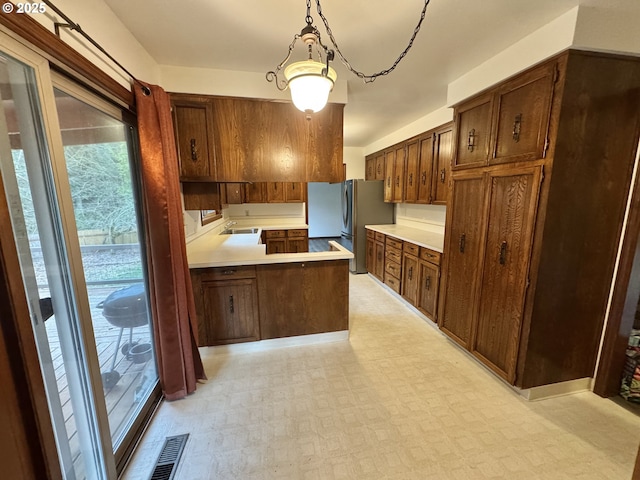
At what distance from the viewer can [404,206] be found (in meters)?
4.62

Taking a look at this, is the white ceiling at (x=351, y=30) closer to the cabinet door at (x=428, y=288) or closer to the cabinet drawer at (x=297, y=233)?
the cabinet door at (x=428, y=288)

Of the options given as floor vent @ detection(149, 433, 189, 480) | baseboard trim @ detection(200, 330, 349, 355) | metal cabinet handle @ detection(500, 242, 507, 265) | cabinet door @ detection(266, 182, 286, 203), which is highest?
cabinet door @ detection(266, 182, 286, 203)

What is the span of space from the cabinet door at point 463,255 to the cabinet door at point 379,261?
4.96 ft

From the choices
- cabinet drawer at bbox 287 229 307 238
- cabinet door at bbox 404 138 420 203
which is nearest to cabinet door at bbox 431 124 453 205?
cabinet door at bbox 404 138 420 203

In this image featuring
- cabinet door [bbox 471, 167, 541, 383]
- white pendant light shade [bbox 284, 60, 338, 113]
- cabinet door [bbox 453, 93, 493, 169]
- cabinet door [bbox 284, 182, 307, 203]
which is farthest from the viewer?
cabinet door [bbox 284, 182, 307, 203]

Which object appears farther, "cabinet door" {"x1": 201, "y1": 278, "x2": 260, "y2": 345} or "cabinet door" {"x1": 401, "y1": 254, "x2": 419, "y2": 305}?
"cabinet door" {"x1": 401, "y1": 254, "x2": 419, "y2": 305}

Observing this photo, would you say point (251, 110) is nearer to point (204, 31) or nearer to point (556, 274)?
point (204, 31)

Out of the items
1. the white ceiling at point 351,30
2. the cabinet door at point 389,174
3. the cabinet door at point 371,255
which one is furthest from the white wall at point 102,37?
the cabinet door at point 371,255

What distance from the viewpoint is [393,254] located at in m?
3.87

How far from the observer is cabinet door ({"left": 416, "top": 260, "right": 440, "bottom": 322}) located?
115 inches

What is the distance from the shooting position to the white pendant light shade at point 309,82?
1.28 metres

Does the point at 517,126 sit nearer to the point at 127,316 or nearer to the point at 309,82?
the point at 309,82

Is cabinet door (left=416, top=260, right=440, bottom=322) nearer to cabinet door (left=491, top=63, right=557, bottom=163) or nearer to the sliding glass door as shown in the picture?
cabinet door (left=491, top=63, right=557, bottom=163)

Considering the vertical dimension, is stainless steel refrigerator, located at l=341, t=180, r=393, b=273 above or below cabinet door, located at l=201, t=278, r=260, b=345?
above
